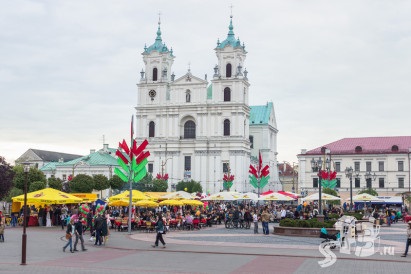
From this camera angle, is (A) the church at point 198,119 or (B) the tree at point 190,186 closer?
(B) the tree at point 190,186

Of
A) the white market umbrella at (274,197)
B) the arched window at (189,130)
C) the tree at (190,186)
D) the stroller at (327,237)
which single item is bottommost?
the stroller at (327,237)

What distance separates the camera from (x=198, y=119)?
342 ft

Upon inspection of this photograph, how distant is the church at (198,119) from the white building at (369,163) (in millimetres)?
13957

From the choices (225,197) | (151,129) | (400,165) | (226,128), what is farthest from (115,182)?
(400,165)

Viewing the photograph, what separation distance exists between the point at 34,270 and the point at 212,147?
85529mm

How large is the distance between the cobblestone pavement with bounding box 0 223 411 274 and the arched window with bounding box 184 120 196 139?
77.5 metres

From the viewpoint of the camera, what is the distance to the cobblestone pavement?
18.2 meters

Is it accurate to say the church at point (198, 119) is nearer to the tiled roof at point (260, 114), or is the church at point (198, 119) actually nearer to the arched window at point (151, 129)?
the arched window at point (151, 129)

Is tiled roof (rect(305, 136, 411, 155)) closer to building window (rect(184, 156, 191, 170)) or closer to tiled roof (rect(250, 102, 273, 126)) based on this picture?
building window (rect(184, 156, 191, 170))

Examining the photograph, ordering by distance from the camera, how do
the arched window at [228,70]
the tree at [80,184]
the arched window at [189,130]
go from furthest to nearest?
the arched window at [189,130], the arched window at [228,70], the tree at [80,184]

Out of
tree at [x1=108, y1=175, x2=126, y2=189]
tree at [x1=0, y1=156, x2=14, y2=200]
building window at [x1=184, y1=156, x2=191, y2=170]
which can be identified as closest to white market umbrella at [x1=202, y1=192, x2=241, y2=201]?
tree at [x1=0, y1=156, x2=14, y2=200]

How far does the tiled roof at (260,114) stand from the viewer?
413ft

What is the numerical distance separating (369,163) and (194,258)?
241ft

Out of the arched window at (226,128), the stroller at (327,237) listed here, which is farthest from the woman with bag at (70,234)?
the arched window at (226,128)
